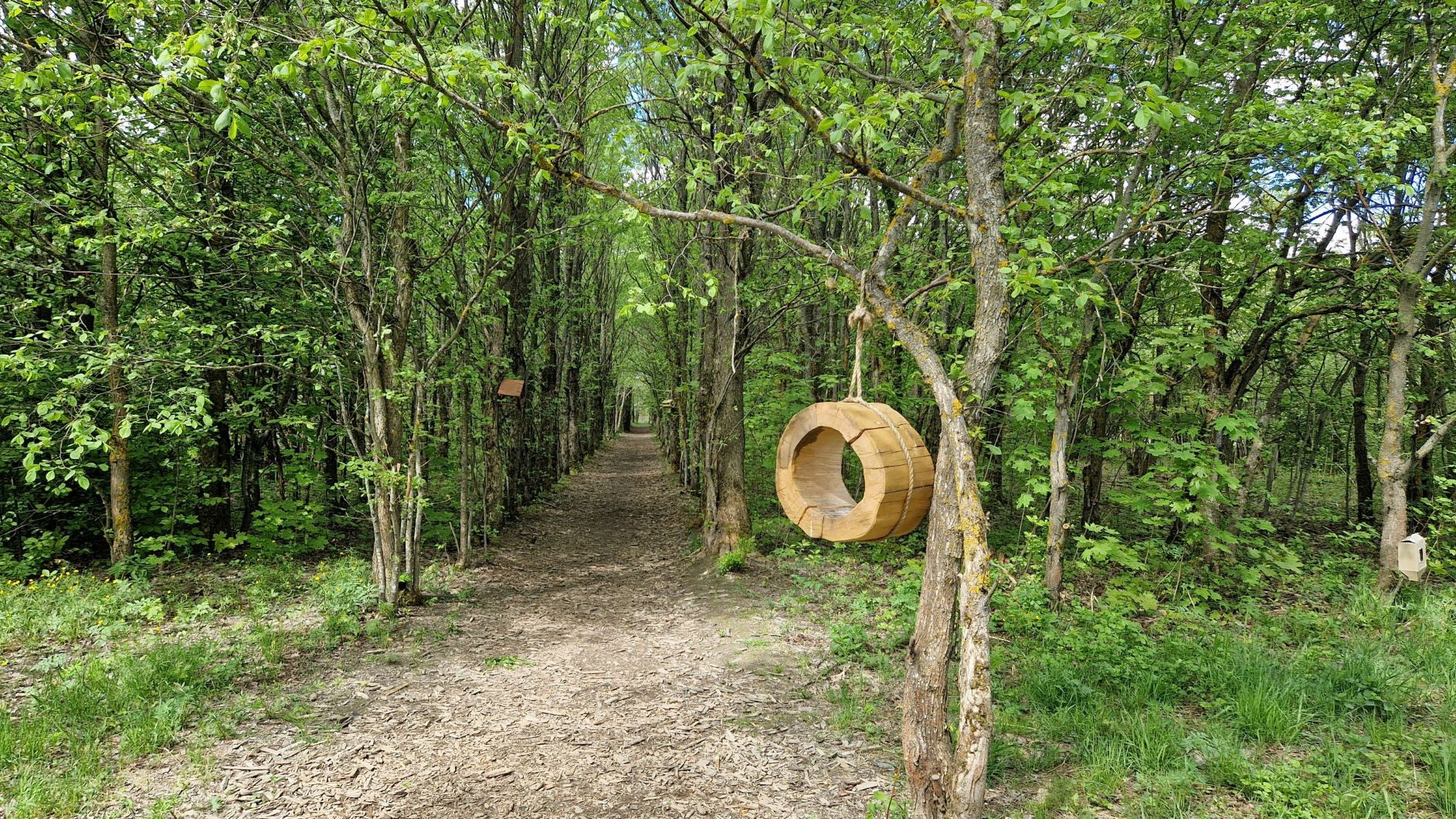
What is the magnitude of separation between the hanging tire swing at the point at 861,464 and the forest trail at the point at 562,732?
1.79 metres

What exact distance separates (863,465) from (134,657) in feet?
19.9

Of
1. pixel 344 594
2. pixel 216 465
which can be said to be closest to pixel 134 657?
pixel 344 594

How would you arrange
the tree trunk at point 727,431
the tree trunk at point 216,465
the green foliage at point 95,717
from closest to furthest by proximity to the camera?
the green foliage at point 95,717 → the tree trunk at point 216,465 → the tree trunk at point 727,431

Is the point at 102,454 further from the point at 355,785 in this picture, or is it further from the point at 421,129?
the point at 355,785

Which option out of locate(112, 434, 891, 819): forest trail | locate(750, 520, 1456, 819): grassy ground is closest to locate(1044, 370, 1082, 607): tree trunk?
locate(750, 520, 1456, 819): grassy ground

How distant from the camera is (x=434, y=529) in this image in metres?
10.2

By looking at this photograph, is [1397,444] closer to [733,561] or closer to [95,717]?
[733,561]

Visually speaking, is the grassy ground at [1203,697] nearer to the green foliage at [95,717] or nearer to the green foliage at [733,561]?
the green foliage at [733,561]

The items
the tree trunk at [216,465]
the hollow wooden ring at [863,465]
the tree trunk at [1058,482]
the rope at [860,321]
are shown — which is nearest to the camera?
the hollow wooden ring at [863,465]

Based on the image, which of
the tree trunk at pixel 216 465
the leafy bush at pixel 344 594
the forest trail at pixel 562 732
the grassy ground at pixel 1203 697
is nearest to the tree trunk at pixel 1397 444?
the grassy ground at pixel 1203 697

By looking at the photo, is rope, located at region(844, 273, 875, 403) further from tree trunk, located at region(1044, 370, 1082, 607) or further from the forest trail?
tree trunk, located at region(1044, 370, 1082, 607)

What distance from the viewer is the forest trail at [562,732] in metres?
3.68

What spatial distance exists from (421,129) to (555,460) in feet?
38.5

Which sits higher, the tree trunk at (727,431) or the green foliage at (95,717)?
the tree trunk at (727,431)
